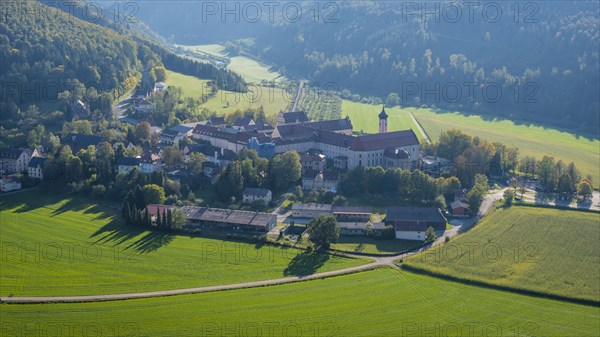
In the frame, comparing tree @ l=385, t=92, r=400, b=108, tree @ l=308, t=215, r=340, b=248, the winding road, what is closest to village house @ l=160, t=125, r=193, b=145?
tree @ l=308, t=215, r=340, b=248

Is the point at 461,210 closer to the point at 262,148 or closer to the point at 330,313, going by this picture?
the point at 262,148

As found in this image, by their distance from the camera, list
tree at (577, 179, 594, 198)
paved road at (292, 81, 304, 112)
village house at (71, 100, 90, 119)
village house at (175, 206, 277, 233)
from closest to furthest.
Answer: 1. village house at (175, 206, 277, 233)
2. tree at (577, 179, 594, 198)
3. village house at (71, 100, 90, 119)
4. paved road at (292, 81, 304, 112)

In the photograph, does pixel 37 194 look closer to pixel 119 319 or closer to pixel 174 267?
pixel 174 267

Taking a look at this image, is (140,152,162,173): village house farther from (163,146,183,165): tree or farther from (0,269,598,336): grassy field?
(0,269,598,336): grassy field

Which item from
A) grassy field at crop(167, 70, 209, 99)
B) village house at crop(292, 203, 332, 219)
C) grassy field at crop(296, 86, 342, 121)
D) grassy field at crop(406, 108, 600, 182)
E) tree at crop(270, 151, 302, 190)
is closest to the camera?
village house at crop(292, 203, 332, 219)

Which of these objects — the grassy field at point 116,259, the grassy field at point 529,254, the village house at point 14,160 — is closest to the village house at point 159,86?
the village house at point 14,160

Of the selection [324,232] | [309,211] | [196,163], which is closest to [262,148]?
[196,163]

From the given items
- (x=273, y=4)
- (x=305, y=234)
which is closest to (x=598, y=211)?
(x=305, y=234)
